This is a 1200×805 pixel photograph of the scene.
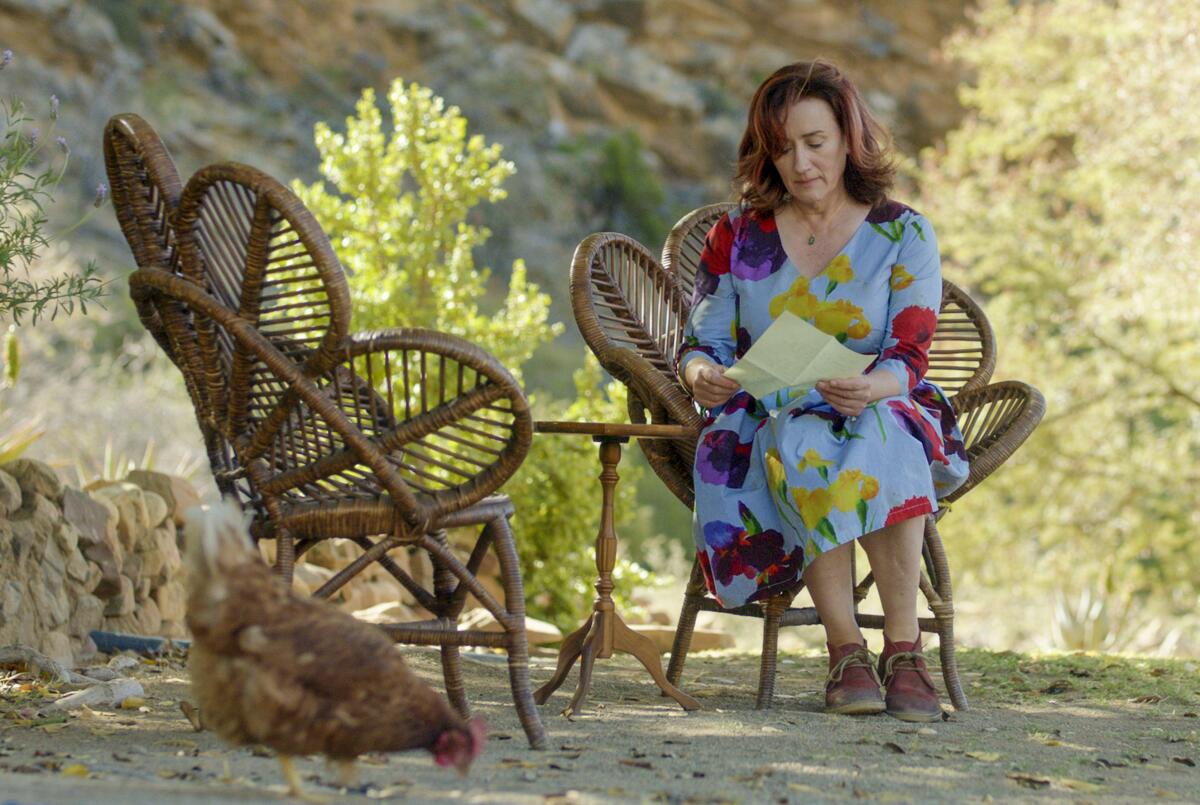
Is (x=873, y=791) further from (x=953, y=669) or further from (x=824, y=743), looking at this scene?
(x=953, y=669)

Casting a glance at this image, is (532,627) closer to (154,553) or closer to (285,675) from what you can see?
(154,553)

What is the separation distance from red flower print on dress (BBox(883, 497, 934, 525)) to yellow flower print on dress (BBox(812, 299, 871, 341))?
17.9 inches

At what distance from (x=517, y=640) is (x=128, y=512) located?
2138 mm

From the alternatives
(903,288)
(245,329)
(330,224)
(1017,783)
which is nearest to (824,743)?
(1017,783)

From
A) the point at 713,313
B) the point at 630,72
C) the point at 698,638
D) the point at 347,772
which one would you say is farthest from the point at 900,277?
the point at 630,72

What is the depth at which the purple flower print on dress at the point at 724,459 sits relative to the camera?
10.5ft

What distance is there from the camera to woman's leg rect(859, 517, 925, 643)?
3000 millimetres

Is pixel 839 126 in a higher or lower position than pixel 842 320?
higher

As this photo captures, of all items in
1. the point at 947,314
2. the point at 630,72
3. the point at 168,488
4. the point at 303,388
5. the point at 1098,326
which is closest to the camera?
the point at 303,388

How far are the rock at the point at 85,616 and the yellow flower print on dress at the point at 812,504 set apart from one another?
7.17ft

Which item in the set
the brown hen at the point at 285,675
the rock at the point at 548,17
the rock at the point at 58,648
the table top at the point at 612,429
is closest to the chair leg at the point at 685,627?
the table top at the point at 612,429

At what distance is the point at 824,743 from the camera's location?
8.77 ft

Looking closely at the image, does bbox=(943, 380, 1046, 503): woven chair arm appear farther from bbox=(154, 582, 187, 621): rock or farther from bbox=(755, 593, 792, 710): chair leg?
bbox=(154, 582, 187, 621): rock

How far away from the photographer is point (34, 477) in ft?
12.6
